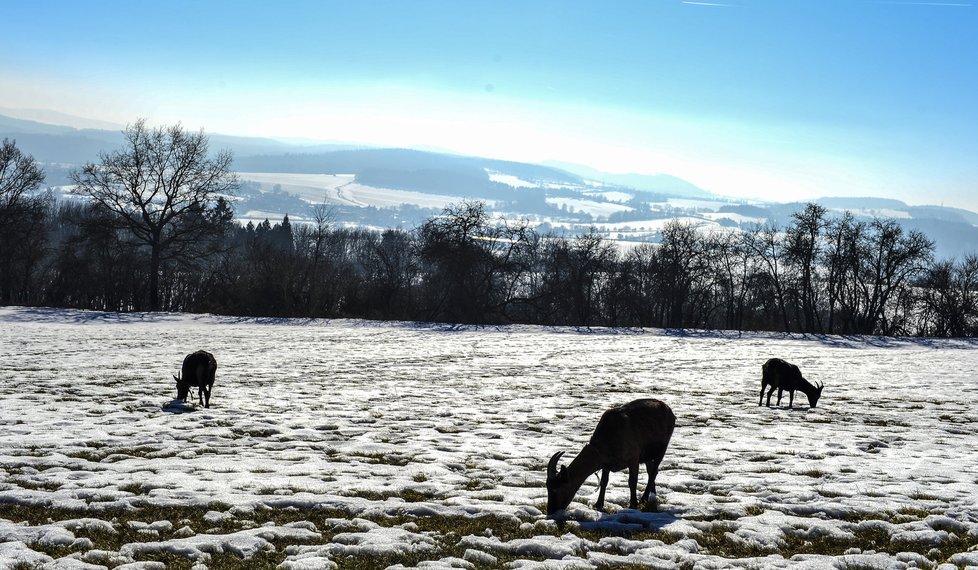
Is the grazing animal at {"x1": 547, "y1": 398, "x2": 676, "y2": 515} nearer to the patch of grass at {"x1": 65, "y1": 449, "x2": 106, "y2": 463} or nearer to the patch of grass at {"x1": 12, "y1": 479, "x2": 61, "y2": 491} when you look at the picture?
the patch of grass at {"x1": 12, "y1": 479, "x2": 61, "y2": 491}

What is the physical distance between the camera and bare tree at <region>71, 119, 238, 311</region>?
191 ft

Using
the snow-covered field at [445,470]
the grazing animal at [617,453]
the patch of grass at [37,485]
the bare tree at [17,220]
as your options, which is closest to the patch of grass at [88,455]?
the snow-covered field at [445,470]

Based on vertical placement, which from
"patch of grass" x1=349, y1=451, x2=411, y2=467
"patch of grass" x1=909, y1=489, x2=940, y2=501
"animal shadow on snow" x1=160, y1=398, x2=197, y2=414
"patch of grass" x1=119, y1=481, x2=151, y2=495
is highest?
"patch of grass" x1=909, y1=489, x2=940, y2=501

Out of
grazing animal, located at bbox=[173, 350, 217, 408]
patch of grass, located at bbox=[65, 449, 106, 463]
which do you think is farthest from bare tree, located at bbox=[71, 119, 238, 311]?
patch of grass, located at bbox=[65, 449, 106, 463]

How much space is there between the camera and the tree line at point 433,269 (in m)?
60.6

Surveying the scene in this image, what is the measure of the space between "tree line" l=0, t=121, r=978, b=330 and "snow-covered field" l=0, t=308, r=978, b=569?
34.0 metres

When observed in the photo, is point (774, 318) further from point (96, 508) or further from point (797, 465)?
point (96, 508)

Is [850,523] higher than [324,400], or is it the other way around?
[850,523]

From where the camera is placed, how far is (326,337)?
41656 millimetres

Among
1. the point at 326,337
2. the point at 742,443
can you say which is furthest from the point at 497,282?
the point at 742,443

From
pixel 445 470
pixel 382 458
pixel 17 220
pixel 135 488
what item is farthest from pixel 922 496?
pixel 17 220

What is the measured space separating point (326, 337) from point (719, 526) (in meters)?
35.4

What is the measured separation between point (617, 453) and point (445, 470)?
12.0 feet

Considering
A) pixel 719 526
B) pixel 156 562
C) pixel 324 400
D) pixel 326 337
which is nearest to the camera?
pixel 156 562
